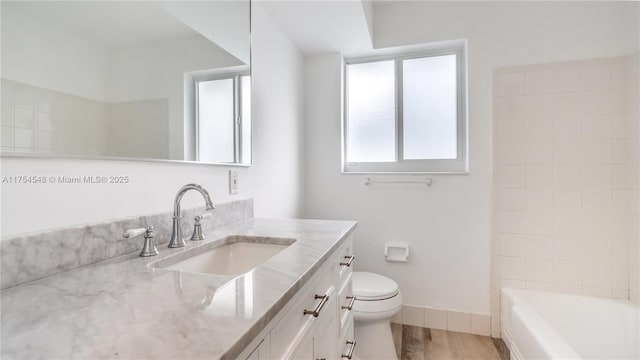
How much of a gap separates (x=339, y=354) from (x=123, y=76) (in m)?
1.24

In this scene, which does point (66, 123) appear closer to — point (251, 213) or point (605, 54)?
point (251, 213)

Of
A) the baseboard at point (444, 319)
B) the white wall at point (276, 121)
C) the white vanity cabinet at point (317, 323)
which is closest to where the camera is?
the white vanity cabinet at point (317, 323)

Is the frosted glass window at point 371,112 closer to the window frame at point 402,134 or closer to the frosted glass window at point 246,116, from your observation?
the window frame at point 402,134

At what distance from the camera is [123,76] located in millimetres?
929

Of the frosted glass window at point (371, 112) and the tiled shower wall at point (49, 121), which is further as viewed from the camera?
the frosted glass window at point (371, 112)

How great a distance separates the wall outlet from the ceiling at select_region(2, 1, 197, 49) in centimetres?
62

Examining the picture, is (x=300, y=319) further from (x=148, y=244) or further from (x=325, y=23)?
(x=325, y=23)

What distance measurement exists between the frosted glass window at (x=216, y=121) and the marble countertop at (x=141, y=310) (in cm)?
57

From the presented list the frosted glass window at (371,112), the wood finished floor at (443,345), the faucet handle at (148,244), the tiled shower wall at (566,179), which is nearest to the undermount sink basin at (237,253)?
the faucet handle at (148,244)

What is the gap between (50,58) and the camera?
0.74m

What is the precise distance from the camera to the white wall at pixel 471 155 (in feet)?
6.53

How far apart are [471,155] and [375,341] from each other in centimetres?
137

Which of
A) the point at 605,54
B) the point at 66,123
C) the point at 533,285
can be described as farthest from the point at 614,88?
the point at 66,123

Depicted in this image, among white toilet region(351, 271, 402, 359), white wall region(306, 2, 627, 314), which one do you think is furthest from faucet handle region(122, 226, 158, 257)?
white wall region(306, 2, 627, 314)
